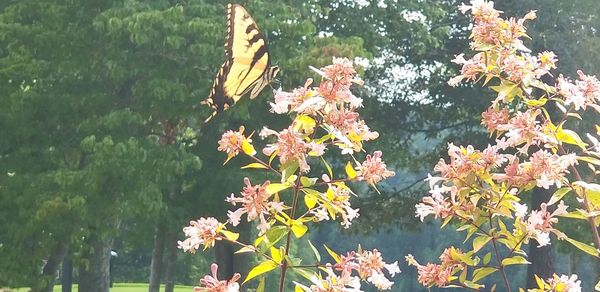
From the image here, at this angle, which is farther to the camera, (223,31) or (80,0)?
(80,0)

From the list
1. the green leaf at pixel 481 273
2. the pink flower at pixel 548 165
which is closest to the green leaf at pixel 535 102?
the pink flower at pixel 548 165

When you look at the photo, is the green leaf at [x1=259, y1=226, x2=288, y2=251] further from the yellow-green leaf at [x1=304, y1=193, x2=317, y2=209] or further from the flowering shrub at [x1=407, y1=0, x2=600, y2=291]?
the flowering shrub at [x1=407, y1=0, x2=600, y2=291]

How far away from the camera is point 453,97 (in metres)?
17.8

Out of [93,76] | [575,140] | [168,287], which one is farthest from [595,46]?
[575,140]

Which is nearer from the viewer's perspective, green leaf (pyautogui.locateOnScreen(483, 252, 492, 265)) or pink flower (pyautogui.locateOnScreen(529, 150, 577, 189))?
pink flower (pyautogui.locateOnScreen(529, 150, 577, 189))

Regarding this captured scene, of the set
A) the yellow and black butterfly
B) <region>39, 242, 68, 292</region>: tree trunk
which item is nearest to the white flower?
the yellow and black butterfly

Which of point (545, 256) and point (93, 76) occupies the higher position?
point (93, 76)

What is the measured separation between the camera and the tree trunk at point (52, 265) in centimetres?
1233

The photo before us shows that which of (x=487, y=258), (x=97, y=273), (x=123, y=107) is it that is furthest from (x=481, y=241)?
(x=97, y=273)

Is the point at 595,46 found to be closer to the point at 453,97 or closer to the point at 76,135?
the point at 453,97

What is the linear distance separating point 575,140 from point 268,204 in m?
1.00

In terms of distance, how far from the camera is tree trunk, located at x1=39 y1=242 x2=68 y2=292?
12.3m

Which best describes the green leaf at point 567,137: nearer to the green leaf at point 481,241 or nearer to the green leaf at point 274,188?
the green leaf at point 481,241

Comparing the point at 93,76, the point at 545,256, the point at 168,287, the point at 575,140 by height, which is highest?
the point at 575,140
